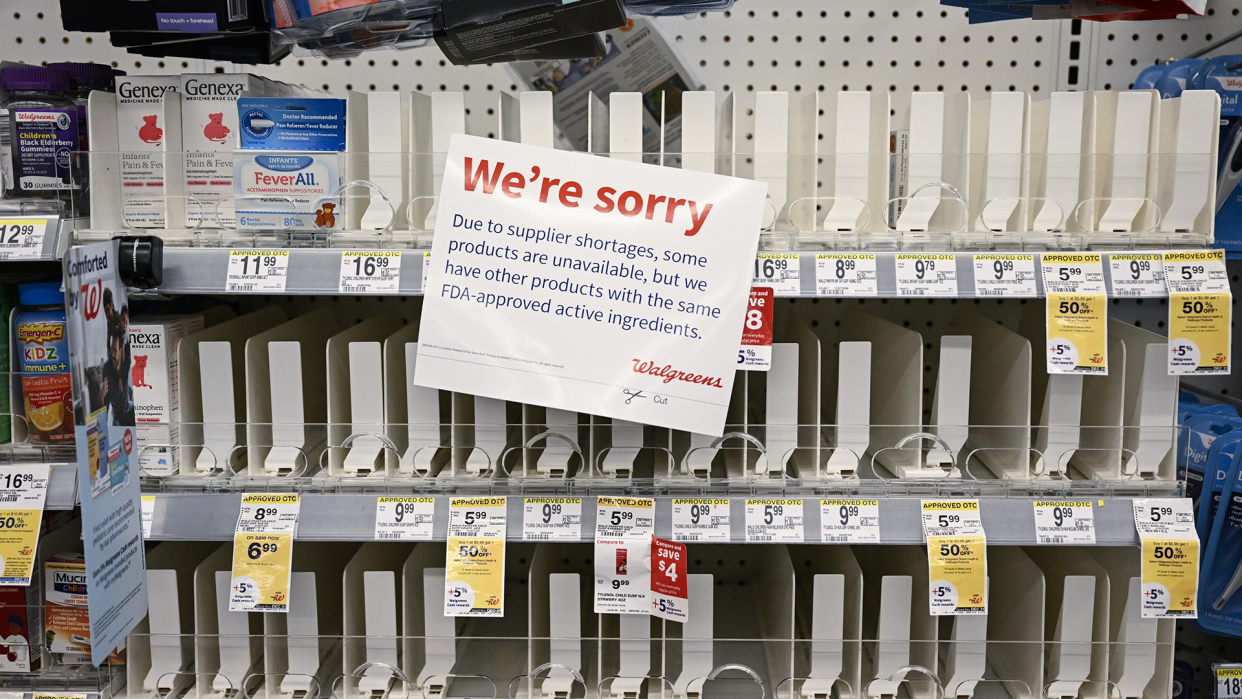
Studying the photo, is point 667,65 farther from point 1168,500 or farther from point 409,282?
point 1168,500

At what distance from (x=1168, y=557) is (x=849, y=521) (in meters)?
0.49

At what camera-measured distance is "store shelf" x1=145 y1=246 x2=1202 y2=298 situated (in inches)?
47.2

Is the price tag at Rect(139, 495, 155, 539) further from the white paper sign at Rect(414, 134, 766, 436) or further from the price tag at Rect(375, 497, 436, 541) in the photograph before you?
the white paper sign at Rect(414, 134, 766, 436)

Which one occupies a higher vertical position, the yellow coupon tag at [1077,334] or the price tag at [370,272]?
the price tag at [370,272]

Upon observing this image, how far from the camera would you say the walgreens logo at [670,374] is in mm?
1229

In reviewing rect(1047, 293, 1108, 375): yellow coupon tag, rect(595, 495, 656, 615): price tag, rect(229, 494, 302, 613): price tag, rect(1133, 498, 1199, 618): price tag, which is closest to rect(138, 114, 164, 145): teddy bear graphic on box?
rect(229, 494, 302, 613): price tag

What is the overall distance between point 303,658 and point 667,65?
1348 mm

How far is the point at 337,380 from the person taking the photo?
1351 mm

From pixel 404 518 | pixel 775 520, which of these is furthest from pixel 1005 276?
pixel 404 518

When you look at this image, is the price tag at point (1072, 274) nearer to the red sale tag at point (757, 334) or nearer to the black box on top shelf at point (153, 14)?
the red sale tag at point (757, 334)

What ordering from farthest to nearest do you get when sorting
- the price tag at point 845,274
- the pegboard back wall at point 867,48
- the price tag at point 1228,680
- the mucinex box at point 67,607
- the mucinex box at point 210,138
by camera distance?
the pegboard back wall at point 867,48 → the price tag at point 1228,680 → the mucinex box at point 67,607 → the mucinex box at point 210,138 → the price tag at point 845,274

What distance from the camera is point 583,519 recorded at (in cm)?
128

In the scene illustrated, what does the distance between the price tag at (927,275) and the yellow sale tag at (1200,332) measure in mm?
321

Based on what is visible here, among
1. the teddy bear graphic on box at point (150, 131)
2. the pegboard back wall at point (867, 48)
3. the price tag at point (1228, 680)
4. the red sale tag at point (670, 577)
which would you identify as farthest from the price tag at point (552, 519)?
the price tag at point (1228, 680)
